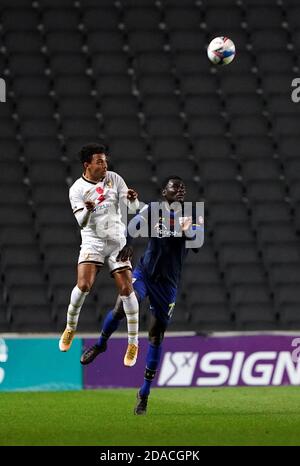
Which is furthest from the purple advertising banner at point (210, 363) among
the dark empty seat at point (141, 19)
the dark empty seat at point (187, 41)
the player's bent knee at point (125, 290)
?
the dark empty seat at point (141, 19)

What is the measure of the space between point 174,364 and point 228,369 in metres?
0.75

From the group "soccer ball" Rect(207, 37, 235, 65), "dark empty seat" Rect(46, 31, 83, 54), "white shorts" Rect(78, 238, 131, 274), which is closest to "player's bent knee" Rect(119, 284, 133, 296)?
"white shorts" Rect(78, 238, 131, 274)

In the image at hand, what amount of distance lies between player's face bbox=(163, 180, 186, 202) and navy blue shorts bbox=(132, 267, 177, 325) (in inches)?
41.2

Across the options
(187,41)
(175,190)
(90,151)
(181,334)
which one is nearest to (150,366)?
(175,190)

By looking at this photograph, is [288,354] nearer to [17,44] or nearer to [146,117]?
[146,117]

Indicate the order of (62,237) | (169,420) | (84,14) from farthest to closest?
(84,14)
(62,237)
(169,420)

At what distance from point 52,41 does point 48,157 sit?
8.95ft

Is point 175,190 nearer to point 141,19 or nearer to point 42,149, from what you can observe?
point 42,149

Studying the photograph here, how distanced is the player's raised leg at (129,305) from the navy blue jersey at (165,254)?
282 mm

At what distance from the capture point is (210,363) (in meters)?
16.7

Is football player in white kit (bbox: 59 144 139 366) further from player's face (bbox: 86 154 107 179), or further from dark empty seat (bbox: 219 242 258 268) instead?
dark empty seat (bbox: 219 242 258 268)

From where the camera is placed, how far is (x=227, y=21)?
22.6m

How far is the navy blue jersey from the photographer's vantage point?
13.0 meters
